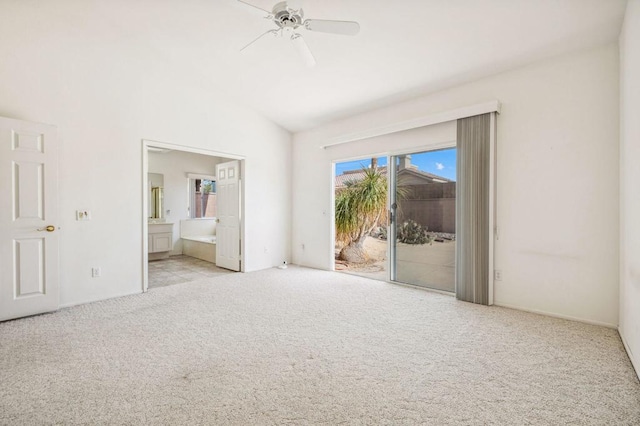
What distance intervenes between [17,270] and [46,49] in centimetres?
245

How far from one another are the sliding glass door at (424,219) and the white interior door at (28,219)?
14.0 ft

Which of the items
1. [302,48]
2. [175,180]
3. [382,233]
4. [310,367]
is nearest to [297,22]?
[302,48]

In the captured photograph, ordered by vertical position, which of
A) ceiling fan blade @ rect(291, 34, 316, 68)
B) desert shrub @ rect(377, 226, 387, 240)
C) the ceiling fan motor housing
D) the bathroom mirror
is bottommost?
desert shrub @ rect(377, 226, 387, 240)

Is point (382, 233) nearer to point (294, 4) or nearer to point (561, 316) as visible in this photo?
point (561, 316)

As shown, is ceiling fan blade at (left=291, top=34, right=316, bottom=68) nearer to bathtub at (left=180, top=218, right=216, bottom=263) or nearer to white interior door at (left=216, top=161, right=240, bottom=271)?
white interior door at (left=216, top=161, right=240, bottom=271)

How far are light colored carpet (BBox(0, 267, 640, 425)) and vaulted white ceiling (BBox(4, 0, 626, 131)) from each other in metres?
2.83

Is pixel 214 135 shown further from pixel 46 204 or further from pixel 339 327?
pixel 339 327

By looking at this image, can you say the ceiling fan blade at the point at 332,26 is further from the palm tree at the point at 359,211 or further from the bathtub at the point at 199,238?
the bathtub at the point at 199,238

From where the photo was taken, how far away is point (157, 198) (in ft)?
23.6

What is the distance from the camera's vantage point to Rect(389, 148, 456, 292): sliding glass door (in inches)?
161

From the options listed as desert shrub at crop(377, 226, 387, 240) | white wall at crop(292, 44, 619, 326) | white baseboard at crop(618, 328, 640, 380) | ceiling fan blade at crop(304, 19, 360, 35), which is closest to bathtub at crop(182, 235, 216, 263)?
desert shrub at crop(377, 226, 387, 240)

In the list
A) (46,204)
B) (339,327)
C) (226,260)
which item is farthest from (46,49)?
(339,327)

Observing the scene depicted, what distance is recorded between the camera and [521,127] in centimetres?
339

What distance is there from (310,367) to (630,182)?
2.93 meters
